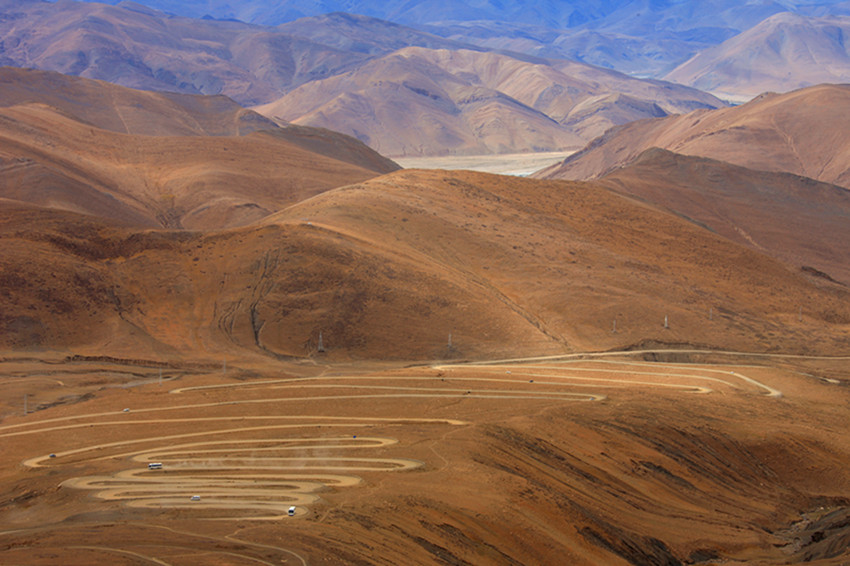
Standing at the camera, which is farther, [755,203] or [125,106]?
[125,106]

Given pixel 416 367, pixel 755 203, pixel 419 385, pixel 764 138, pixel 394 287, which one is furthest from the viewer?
pixel 764 138

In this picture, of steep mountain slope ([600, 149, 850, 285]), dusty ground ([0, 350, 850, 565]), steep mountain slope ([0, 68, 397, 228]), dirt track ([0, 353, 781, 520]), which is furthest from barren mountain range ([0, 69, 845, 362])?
steep mountain slope ([600, 149, 850, 285])

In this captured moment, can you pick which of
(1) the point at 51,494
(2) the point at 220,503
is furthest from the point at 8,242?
(2) the point at 220,503

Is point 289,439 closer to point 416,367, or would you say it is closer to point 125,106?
point 416,367

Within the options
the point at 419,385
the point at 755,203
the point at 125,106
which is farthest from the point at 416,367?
the point at 125,106

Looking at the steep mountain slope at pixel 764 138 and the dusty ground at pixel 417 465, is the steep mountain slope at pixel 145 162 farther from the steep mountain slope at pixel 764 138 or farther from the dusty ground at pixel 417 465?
the dusty ground at pixel 417 465

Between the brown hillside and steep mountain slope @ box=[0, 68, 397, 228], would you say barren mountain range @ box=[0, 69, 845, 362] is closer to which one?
steep mountain slope @ box=[0, 68, 397, 228]
